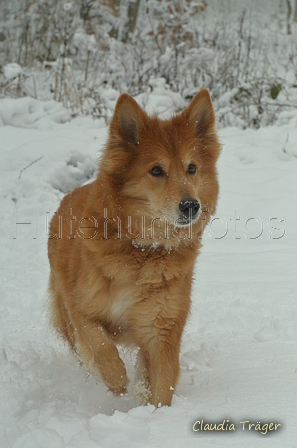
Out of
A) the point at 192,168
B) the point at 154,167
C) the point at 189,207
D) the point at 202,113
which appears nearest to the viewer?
the point at 189,207

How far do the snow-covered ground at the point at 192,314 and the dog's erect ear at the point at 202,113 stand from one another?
30.2 inches

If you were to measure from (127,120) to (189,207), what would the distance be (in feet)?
2.62

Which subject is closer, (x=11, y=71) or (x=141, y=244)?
(x=141, y=244)

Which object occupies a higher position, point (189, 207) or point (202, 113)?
point (202, 113)

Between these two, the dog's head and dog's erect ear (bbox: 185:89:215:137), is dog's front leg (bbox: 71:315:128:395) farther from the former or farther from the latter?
dog's erect ear (bbox: 185:89:215:137)

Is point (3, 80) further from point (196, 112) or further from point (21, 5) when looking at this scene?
point (196, 112)

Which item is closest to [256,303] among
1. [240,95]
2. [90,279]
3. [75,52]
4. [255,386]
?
[255,386]

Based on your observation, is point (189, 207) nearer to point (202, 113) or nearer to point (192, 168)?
point (192, 168)

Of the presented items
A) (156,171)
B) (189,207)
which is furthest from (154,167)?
(189,207)

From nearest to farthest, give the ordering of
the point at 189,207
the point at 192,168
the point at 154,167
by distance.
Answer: the point at 189,207
the point at 154,167
the point at 192,168

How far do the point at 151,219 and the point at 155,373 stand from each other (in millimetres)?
1019

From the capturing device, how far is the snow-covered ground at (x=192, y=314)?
2.37m

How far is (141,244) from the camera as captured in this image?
125 inches

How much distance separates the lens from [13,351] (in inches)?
143
